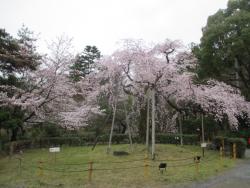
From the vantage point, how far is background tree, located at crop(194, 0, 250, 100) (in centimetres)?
2052

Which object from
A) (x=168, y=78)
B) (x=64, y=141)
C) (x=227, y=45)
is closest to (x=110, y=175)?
(x=168, y=78)

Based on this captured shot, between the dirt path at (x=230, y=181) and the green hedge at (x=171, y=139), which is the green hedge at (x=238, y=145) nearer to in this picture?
the dirt path at (x=230, y=181)

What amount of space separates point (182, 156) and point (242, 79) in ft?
35.8

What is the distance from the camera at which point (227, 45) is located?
20.8 meters

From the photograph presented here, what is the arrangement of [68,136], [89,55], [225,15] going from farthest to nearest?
[89,55] < [68,136] < [225,15]

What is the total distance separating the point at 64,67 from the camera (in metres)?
21.6

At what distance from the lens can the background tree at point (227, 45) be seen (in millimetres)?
20516

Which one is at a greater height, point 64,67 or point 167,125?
point 64,67

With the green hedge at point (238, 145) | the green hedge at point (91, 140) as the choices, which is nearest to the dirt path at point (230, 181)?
the green hedge at point (238, 145)

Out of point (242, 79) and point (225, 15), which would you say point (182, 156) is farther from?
point (225, 15)

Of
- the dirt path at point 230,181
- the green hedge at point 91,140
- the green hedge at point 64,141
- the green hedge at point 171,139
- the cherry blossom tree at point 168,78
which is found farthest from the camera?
the green hedge at point 171,139

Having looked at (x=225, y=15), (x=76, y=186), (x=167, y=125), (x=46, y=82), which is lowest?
(x=76, y=186)

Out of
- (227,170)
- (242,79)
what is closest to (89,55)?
(242,79)

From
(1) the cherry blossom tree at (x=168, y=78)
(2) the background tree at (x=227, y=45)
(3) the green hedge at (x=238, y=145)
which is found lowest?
(3) the green hedge at (x=238, y=145)
